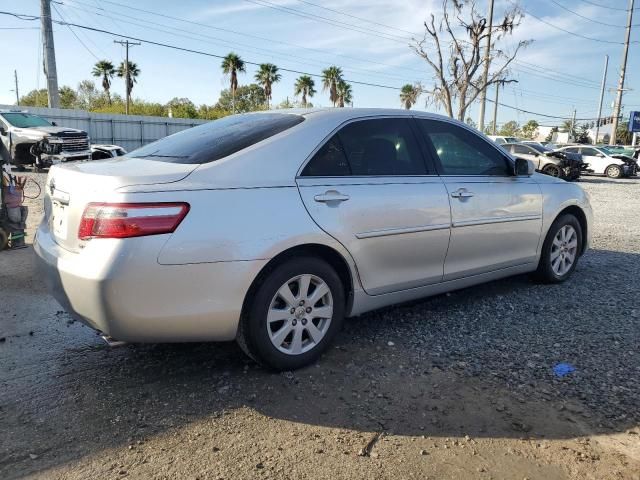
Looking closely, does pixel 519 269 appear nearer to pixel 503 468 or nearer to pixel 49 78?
pixel 503 468

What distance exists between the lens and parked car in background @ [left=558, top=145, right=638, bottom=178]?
85.4ft

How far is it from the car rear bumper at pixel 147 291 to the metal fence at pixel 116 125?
82.5 ft

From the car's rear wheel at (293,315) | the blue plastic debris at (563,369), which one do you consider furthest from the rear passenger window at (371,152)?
the blue plastic debris at (563,369)

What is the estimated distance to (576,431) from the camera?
2.75m

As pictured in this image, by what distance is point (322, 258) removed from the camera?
3412 millimetres

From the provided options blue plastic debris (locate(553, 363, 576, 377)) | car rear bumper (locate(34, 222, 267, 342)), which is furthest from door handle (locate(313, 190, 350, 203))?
blue plastic debris (locate(553, 363, 576, 377))

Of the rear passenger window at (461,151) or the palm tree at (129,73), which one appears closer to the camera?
the rear passenger window at (461,151)

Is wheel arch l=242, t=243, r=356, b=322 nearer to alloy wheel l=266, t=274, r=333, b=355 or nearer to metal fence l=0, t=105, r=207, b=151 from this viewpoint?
alloy wheel l=266, t=274, r=333, b=355

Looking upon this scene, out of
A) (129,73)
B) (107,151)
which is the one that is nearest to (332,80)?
(129,73)

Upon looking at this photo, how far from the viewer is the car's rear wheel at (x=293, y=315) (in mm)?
3096

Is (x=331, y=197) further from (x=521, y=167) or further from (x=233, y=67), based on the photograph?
(x=233, y=67)

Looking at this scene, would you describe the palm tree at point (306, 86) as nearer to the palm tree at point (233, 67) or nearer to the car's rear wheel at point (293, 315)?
the palm tree at point (233, 67)

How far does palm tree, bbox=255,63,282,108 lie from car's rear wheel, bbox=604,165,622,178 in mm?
36475

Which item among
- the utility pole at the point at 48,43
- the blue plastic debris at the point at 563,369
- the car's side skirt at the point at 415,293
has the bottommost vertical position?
the blue plastic debris at the point at 563,369
